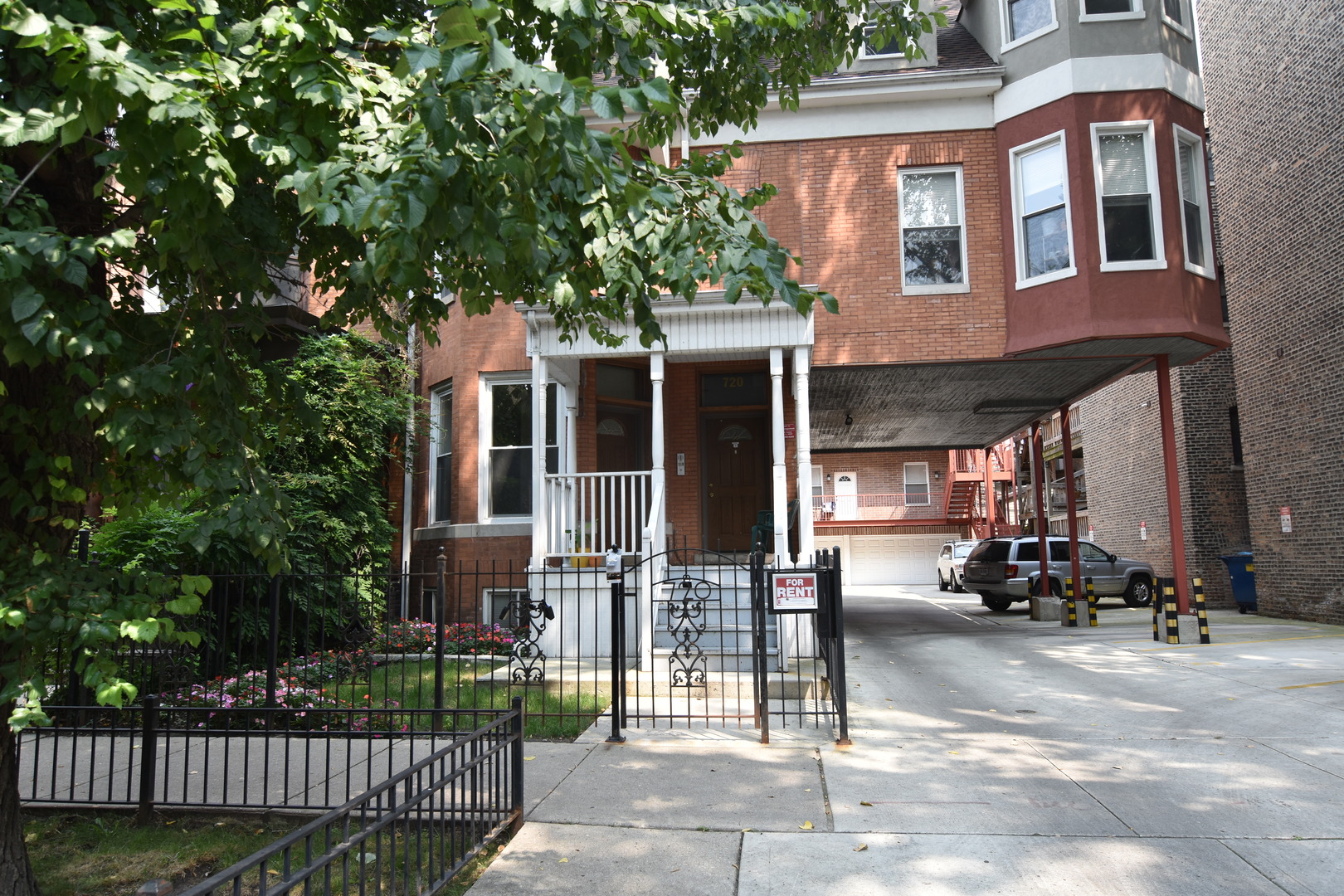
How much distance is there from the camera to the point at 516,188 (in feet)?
11.1

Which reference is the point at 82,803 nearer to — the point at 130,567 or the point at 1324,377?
the point at 130,567

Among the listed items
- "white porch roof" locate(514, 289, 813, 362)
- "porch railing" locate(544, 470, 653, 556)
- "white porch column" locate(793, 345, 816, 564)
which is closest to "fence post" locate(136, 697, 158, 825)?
"porch railing" locate(544, 470, 653, 556)

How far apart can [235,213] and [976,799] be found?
540cm

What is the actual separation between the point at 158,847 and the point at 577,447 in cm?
907

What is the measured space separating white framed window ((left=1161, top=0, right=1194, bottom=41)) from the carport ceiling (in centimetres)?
495

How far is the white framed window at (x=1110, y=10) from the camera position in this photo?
41.8 ft

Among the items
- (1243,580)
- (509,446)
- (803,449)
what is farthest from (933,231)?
(1243,580)

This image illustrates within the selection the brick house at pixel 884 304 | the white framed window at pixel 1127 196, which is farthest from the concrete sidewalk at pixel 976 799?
the white framed window at pixel 1127 196

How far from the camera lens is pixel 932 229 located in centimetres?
1337

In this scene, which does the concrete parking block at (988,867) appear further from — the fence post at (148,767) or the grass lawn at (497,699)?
the fence post at (148,767)

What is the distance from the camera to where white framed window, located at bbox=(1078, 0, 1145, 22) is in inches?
501

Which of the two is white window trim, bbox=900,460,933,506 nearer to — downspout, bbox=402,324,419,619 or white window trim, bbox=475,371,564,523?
white window trim, bbox=475,371,564,523

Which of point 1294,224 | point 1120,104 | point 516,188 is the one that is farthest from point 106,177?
point 1294,224

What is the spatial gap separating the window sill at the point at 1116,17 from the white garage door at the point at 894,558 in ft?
98.5
